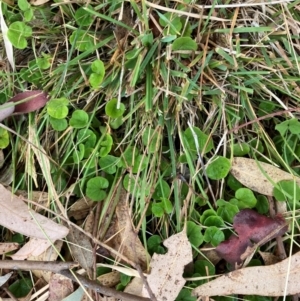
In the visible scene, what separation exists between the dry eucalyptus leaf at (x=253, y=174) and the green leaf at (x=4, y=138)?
54 cm

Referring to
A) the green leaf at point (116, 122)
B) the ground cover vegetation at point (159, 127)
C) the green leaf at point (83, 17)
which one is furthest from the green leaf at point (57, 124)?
the green leaf at point (83, 17)

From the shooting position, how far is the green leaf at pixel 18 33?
101 centimetres

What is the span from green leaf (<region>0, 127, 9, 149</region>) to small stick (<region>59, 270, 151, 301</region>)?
33 centimetres

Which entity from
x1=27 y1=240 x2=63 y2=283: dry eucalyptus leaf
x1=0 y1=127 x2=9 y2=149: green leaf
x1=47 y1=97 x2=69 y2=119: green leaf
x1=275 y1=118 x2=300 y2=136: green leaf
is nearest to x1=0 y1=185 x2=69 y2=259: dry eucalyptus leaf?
x1=27 y1=240 x2=63 y2=283: dry eucalyptus leaf

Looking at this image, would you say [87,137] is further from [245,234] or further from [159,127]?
[245,234]

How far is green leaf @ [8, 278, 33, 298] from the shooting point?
1.08 meters

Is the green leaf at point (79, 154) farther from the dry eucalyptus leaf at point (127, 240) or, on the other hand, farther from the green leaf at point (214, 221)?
the green leaf at point (214, 221)

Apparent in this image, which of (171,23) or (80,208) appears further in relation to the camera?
(80,208)

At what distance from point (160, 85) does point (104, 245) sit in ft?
1.28

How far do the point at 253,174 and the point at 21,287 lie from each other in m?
0.63

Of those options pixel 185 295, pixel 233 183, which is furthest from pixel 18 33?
pixel 185 295

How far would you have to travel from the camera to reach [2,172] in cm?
110

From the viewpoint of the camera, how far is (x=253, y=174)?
3.39ft

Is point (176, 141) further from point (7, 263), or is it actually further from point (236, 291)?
point (7, 263)
